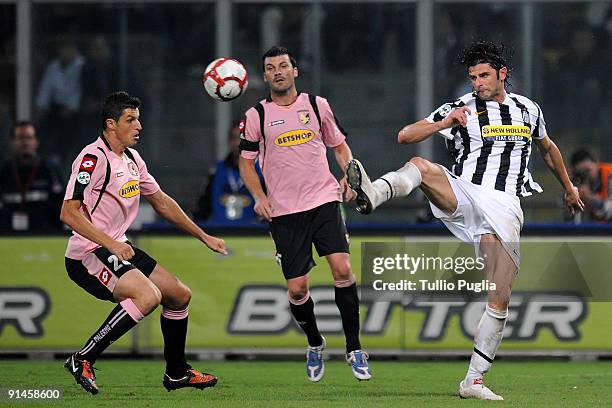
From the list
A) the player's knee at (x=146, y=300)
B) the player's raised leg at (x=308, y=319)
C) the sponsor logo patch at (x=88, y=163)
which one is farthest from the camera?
the player's raised leg at (x=308, y=319)

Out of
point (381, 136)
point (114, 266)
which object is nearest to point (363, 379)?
point (114, 266)

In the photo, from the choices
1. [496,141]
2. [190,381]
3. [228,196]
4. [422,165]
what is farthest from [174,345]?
[228,196]

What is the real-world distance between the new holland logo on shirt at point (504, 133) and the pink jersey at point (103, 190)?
2.37 meters

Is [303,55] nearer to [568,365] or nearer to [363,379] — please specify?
[568,365]

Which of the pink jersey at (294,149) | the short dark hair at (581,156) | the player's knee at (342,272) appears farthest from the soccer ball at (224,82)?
the short dark hair at (581,156)

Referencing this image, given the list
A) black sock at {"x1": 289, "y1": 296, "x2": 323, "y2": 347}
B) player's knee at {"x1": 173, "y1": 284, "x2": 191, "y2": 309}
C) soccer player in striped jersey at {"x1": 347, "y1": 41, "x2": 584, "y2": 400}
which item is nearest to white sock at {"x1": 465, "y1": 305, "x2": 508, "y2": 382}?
soccer player in striped jersey at {"x1": 347, "y1": 41, "x2": 584, "y2": 400}

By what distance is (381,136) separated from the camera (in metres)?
16.7

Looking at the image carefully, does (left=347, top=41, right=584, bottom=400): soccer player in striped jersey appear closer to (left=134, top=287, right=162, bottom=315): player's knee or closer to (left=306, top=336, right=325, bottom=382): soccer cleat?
(left=306, top=336, right=325, bottom=382): soccer cleat

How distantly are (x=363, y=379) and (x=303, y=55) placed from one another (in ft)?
24.6

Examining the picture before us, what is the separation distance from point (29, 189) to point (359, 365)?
5182mm

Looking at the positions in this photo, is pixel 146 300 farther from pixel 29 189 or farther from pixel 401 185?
pixel 29 189

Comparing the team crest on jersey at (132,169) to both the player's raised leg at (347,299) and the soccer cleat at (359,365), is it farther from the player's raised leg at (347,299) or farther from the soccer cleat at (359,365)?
the soccer cleat at (359,365)

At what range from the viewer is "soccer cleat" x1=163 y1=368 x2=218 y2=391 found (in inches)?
382

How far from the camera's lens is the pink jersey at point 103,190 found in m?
9.21
